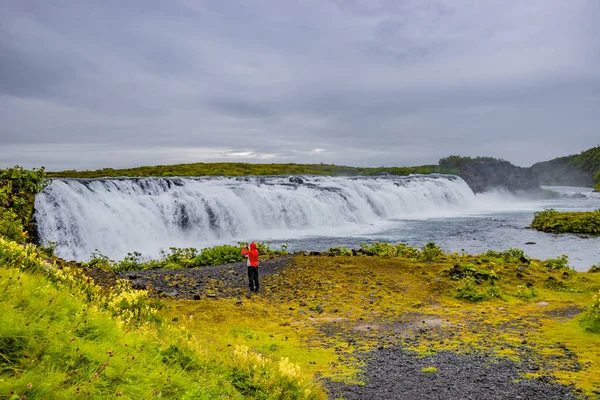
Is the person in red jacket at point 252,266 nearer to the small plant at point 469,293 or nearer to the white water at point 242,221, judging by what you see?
the small plant at point 469,293

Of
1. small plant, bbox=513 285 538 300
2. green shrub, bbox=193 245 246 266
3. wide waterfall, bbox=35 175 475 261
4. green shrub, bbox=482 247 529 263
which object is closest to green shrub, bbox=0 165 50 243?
wide waterfall, bbox=35 175 475 261

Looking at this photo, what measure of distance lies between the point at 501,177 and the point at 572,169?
49.0 metres

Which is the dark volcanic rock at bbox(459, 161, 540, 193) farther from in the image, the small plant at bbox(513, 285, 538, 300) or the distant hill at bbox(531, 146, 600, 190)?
the small plant at bbox(513, 285, 538, 300)

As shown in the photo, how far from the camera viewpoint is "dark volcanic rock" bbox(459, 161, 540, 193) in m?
78.5

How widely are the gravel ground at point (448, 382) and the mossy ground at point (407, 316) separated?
0.28 meters

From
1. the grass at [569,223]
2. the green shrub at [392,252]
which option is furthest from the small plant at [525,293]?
the grass at [569,223]

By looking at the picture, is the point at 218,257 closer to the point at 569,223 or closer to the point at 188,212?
the point at 188,212

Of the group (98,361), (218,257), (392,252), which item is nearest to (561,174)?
(392,252)

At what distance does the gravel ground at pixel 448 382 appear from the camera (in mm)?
5918

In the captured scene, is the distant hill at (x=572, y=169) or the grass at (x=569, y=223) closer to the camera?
the grass at (x=569, y=223)

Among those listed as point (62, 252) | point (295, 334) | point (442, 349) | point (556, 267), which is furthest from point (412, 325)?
point (62, 252)

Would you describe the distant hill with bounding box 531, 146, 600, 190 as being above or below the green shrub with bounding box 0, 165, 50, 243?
above

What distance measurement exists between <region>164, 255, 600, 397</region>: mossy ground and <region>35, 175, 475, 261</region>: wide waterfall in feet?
41.4

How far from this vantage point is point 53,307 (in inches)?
190
